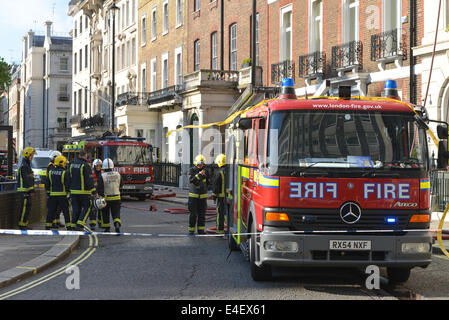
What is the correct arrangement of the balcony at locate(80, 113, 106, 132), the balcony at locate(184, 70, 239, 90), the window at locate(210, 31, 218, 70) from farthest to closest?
the balcony at locate(80, 113, 106, 132) < the window at locate(210, 31, 218, 70) < the balcony at locate(184, 70, 239, 90)

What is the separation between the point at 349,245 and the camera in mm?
8125

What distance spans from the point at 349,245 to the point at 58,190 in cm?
814

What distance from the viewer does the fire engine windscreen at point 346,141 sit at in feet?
27.3

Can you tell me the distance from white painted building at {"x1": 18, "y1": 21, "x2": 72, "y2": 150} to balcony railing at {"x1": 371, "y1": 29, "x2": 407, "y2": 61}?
6236cm

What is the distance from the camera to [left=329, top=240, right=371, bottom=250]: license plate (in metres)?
8.12

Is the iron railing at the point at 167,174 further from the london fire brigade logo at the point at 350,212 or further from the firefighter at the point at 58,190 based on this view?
the london fire brigade logo at the point at 350,212

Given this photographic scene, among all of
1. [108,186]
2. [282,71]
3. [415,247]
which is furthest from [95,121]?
[415,247]

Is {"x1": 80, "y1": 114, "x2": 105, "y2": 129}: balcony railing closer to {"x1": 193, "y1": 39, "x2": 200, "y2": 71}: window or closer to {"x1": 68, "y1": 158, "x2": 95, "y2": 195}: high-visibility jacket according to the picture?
{"x1": 193, "y1": 39, "x2": 200, "y2": 71}: window

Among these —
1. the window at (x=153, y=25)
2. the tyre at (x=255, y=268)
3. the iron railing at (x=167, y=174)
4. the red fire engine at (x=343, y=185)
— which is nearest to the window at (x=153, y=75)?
the window at (x=153, y=25)

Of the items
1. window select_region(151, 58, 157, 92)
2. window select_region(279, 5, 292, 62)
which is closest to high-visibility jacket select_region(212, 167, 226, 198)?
window select_region(279, 5, 292, 62)

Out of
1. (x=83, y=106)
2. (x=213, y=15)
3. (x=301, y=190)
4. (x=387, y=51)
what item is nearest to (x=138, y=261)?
(x=301, y=190)

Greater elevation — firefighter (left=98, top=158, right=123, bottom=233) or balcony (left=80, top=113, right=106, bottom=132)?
balcony (left=80, top=113, right=106, bottom=132)

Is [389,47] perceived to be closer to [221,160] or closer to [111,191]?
[221,160]

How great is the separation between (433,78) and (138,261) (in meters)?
11.2
